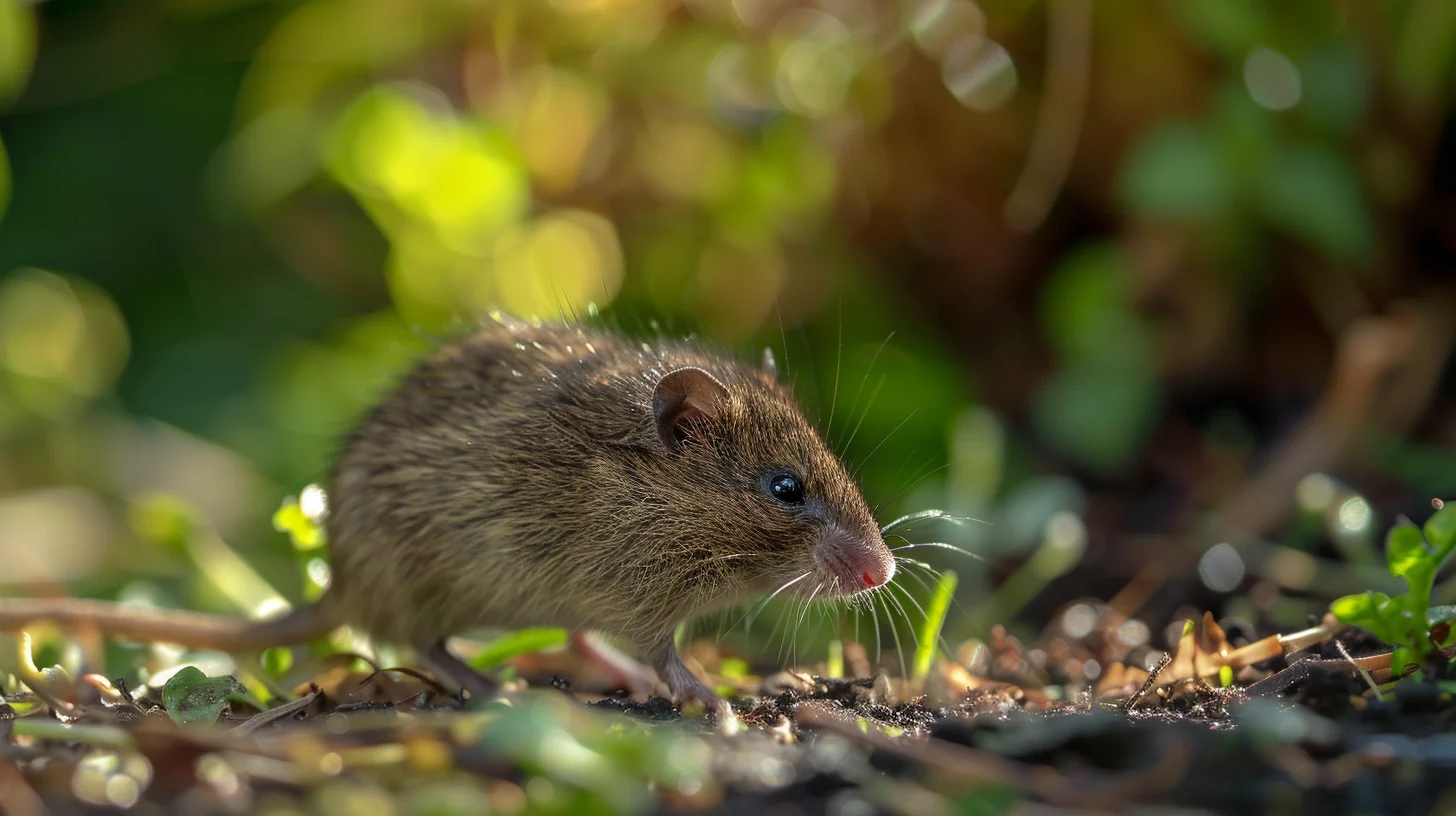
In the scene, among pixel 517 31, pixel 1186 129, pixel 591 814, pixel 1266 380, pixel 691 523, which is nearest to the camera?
pixel 591 814

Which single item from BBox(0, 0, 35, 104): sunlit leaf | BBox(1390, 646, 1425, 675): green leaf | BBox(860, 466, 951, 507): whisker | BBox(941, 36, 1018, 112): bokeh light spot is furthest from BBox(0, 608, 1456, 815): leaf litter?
BBox(941, 36, 1018, 112): bokeh light spot

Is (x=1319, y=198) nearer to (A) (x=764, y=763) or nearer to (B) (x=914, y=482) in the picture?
(B) (x=914, y=482)

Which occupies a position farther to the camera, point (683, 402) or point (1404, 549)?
point (683, 402)

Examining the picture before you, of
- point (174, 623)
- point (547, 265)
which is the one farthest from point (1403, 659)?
point (547, 265)

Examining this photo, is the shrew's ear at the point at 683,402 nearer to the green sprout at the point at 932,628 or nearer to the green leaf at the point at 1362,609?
the green sprout at the point at 932,628

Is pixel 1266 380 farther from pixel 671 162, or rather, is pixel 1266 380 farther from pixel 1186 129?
pixel 671 162

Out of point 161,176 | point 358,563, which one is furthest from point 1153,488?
point 161,176

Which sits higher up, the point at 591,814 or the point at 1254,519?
the point at 1254,519
